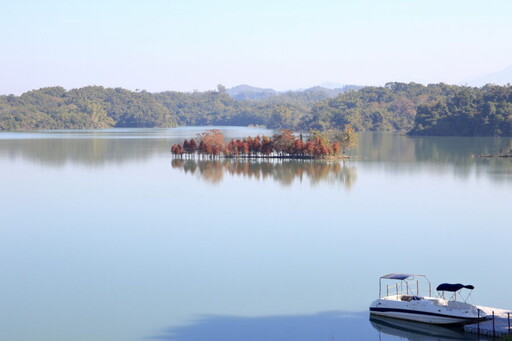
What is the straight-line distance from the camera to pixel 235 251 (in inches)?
725

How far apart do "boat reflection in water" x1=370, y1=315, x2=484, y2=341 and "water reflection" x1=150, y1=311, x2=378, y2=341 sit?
246 mm

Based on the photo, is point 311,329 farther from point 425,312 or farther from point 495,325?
point 495,325

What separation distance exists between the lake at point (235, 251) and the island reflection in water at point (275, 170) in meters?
0.65

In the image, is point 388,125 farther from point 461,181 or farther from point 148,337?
point 148,337

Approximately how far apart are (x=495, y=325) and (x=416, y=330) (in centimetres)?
135

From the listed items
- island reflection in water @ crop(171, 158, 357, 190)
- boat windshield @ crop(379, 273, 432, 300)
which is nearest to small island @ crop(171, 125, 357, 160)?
island reflection in water @ crop(171, 158, 357, 190)

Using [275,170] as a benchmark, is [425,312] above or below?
below

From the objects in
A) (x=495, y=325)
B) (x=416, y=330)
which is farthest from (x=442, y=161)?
(x=495, y=325)

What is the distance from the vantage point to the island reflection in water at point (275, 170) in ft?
118

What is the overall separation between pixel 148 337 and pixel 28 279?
456 cm

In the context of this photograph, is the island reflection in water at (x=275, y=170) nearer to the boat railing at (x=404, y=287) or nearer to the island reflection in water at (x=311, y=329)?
the boat railing at (x=404, y=287)

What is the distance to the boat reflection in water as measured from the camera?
12.5 m

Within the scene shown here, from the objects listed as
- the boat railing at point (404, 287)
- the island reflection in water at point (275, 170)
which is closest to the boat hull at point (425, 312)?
the boat railing at point (404, 287)

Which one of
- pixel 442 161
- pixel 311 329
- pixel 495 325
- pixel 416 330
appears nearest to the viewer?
pixel 495 325
